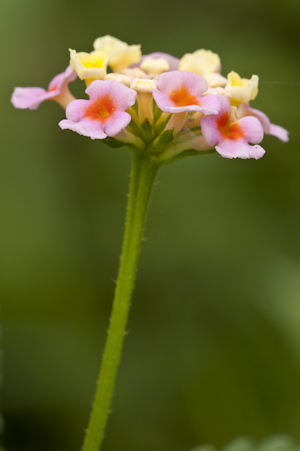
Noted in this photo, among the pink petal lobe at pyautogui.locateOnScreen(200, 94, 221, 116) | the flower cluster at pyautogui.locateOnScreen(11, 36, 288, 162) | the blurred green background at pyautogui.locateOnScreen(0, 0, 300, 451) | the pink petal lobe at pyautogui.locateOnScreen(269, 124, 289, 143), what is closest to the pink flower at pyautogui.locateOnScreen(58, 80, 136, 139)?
the flower cluster at pyautogui.locateOnScreen(11, 36, 288, 162)

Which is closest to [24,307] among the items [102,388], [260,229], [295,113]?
[260,229]

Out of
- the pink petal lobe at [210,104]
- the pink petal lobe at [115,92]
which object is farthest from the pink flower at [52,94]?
the pink petal lobe at [210,104]

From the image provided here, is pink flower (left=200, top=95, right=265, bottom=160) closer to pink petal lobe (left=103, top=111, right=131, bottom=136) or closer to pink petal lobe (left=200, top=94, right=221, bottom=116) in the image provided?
pink petal lobe (left=200, top=94, right=221, bottom=116)

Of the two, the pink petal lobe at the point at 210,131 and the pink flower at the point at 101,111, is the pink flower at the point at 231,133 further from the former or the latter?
the pink flower at the point at 101,111

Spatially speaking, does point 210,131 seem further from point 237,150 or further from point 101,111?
point 101,111

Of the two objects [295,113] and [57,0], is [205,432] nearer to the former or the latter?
[295,113]

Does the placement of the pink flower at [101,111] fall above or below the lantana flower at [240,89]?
below
